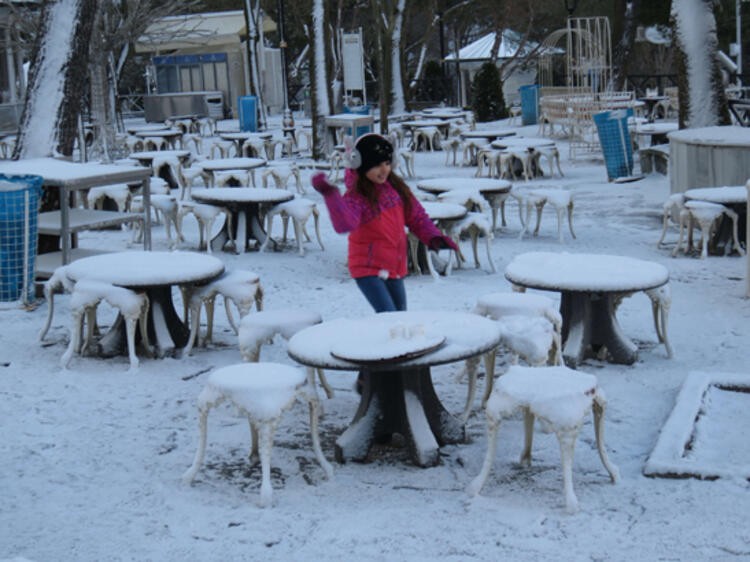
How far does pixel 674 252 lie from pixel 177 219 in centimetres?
511

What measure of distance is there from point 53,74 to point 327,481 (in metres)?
7.12

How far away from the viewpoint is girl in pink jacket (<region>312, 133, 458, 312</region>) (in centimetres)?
659

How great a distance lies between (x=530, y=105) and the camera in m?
31.8

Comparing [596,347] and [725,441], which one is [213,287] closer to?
[596,347]

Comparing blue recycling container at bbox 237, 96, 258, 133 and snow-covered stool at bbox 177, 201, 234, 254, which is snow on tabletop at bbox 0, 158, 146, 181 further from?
blue recycling container at bbox 237, 96, 258, 133

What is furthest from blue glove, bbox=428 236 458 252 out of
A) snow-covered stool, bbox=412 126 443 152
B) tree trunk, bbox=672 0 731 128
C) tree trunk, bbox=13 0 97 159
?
snow-covered stool, bbox=412 126 443 152

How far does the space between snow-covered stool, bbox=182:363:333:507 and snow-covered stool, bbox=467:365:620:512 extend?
0.86 m

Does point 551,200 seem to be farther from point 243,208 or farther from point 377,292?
point 377,292

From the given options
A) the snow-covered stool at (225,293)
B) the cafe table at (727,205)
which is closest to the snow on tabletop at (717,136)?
the cafe table at (727,205)

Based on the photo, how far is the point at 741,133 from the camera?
12.5 m

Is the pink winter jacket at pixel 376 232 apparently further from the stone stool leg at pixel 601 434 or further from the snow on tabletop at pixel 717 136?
the snow on tabletop at pixel 717 136

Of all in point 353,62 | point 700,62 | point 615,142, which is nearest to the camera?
point 700,62

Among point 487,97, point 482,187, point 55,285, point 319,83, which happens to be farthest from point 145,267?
point 487,97

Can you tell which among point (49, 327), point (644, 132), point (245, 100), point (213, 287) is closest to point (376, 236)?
point (213, 287)
